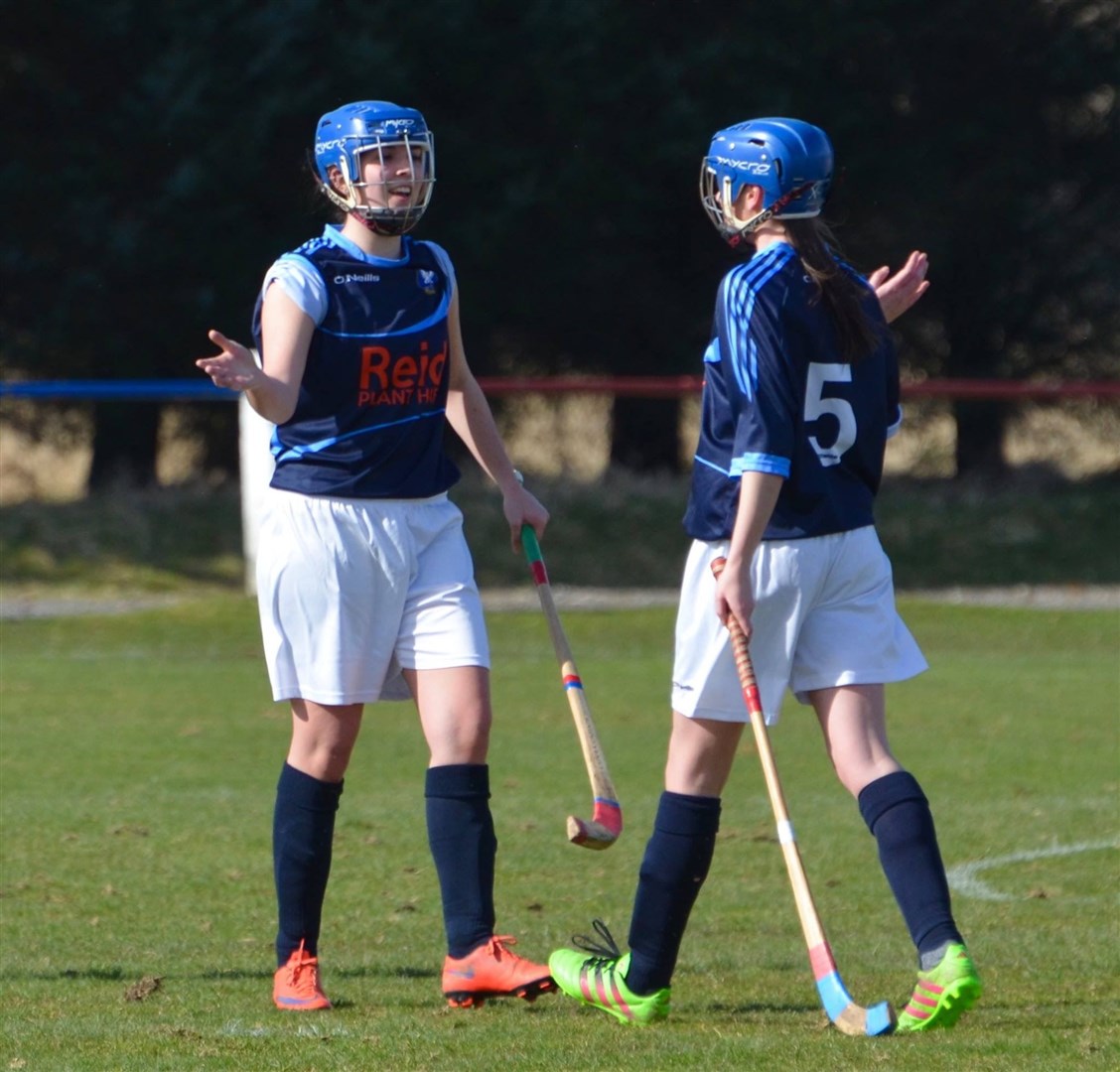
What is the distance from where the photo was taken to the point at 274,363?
4715 mm

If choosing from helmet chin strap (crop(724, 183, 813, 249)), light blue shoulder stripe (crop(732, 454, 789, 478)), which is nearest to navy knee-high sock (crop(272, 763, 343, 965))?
light blue shoulder stripe (crop(732, 454, 789, 478))

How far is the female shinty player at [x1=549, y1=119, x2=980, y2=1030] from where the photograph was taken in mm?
4406

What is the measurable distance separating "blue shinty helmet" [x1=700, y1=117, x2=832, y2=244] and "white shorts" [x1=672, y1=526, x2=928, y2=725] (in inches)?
28.4

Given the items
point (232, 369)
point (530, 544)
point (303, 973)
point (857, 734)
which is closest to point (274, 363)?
point (232, 369)

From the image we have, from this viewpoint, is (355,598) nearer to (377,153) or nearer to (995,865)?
(377,153)

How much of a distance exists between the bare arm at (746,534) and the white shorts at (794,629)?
89 mm

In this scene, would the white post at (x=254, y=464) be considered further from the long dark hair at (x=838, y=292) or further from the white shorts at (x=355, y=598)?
the long dark hair at (x=838, y=292)

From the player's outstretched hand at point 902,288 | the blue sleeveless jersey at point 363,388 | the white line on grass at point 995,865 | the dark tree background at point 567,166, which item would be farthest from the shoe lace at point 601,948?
the dark tree background at point 567,166

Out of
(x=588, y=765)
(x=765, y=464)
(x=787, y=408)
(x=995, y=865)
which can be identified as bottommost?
(x=995, y=865)

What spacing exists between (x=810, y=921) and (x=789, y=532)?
0.84 meters

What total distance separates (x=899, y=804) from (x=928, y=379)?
68.1 ft

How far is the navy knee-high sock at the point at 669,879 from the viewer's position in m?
4.66

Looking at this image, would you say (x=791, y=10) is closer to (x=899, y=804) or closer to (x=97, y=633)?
(x=97, y=633)

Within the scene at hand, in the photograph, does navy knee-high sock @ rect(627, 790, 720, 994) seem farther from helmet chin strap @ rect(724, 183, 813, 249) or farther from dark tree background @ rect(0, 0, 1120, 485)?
dark tree background @ rect(0, 0, 1120, 485)
